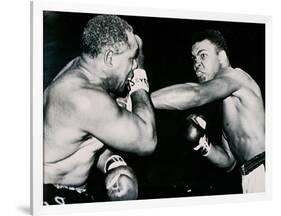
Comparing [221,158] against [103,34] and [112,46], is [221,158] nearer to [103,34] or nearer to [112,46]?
[112,46]

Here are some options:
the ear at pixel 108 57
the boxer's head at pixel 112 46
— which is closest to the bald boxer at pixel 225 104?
the boxer's head at pixel 112 46

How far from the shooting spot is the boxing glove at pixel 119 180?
4273 mm

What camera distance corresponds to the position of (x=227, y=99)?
15.4ft

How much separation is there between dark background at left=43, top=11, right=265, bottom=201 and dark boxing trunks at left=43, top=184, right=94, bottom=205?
0.30 ft

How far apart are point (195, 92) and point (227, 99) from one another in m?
0.29

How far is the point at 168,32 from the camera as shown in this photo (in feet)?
14.8

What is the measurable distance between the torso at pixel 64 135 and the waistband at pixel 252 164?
1.39 m

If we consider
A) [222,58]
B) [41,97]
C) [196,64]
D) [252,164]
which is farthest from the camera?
[252,164]

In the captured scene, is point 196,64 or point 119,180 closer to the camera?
point 119,180

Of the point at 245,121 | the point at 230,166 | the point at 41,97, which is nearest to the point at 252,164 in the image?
the point at 230,166

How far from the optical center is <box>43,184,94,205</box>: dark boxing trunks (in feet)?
13.5

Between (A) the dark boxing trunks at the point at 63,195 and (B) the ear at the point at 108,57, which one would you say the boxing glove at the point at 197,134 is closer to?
(B) the ear at the point at 108,57

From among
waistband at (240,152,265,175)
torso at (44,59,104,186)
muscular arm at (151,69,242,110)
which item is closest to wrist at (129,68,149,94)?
muscular arm at (151,69,242,110)

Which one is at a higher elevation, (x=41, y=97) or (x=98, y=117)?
(x=41, y=97)
